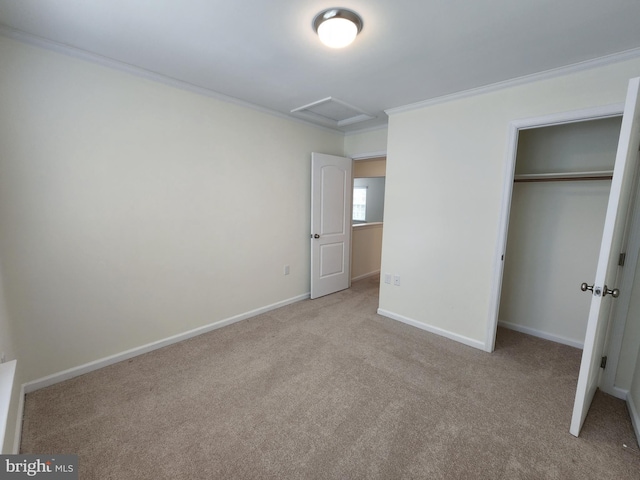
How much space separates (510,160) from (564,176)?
2.10ft

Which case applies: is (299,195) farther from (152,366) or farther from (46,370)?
(46,370)

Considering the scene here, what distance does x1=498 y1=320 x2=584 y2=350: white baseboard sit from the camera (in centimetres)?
271

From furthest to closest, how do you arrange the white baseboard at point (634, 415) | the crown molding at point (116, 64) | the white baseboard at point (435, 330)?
the white baseboard at point (435, 330), the crown molding at point (116, 64), the white baseboard at point (634, 415)

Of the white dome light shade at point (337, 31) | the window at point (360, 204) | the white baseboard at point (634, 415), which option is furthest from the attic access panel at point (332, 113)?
the window at point (360, 204)

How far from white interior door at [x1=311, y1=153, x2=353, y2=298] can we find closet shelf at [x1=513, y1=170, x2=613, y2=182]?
82.2 inches

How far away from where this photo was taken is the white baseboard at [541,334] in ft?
8.89

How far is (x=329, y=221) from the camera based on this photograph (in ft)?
12.9

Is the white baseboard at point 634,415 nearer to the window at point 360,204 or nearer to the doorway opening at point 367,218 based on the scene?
the doorway opening at point 367,218

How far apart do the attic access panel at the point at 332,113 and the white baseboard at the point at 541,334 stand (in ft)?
9.38

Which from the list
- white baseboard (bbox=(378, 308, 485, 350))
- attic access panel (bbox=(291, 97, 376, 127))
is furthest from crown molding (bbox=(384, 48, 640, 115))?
white baseboard (bbox=(378, 308, 485, 350))

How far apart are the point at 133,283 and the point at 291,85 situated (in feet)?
7.27

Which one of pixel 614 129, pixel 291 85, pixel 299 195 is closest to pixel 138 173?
pixel 291 85

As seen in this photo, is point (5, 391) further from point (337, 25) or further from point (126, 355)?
point (337, 25)

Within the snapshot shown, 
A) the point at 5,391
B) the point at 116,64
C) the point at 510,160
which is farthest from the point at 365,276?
the point at 5,391
